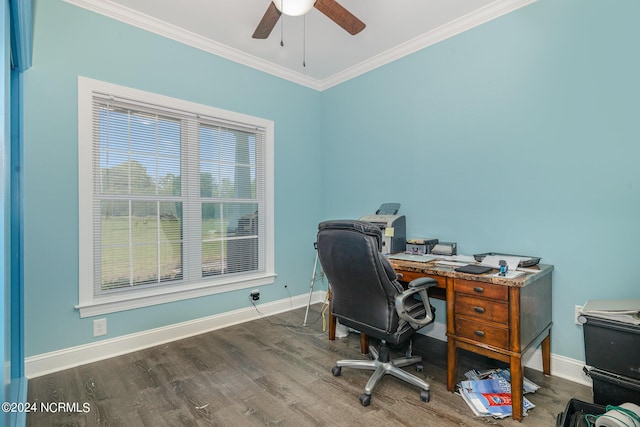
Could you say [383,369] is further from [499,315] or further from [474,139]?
[474,139]

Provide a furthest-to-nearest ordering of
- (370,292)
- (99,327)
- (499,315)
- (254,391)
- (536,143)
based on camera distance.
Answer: (99,327)
(536,143)
(254,391)
(370,292)
(499,315)

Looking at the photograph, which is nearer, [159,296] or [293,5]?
[293,5]

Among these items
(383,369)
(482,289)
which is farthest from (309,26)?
(383,369)

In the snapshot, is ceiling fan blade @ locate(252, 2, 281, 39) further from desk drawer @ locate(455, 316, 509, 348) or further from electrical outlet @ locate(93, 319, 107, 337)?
electrical outlet @ locate(93, 319, 107, 337)

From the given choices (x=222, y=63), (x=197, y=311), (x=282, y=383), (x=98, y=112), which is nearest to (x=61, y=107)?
(x=98, y=112)

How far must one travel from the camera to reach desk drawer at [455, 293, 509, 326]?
5.99ft

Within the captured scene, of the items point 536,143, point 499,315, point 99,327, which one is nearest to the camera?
point 499,315

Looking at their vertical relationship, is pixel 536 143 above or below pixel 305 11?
below

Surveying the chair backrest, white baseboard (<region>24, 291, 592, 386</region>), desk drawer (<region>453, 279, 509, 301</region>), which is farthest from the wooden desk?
the chair backrest

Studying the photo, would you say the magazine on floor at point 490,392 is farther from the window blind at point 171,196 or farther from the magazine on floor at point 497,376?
the window blind at point 171,196

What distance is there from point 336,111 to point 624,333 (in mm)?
3251

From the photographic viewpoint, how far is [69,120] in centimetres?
237

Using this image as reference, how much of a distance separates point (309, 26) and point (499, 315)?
2.71 m

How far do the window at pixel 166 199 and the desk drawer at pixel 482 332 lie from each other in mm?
2136
